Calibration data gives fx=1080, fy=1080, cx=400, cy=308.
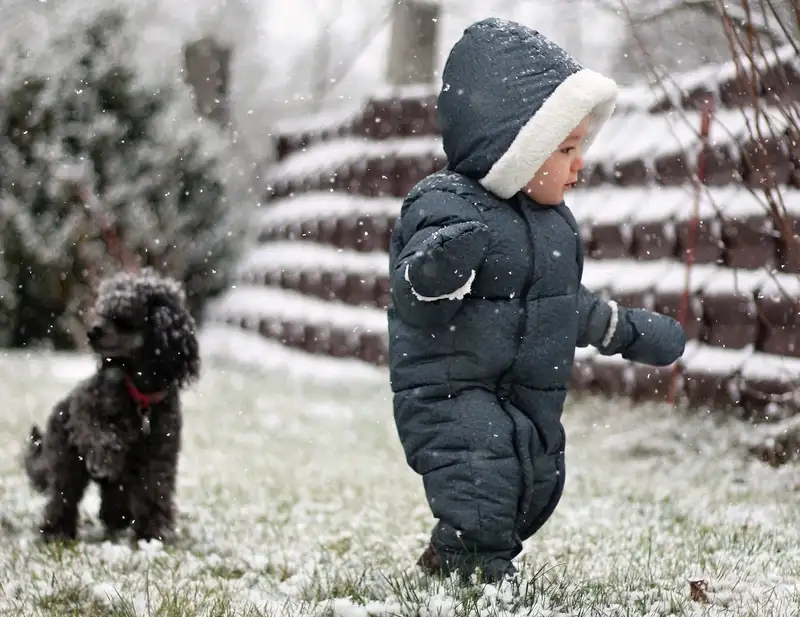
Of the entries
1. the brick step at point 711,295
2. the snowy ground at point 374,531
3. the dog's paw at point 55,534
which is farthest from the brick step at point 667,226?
the dog's paw at point 55,534

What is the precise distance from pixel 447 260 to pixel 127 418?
2348 mm

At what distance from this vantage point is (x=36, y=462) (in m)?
5.52

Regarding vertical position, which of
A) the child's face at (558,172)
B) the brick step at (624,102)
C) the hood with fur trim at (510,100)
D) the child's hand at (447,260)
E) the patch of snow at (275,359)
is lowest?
the patch of snow at (275,359)

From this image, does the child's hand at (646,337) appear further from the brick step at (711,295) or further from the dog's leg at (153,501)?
the dog's leg at (153,501)

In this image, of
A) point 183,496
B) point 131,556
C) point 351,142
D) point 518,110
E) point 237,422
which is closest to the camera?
point 518,110

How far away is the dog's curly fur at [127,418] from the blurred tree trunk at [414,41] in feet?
38.1

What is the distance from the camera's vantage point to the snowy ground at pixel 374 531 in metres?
3.58

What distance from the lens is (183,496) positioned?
6.77 m

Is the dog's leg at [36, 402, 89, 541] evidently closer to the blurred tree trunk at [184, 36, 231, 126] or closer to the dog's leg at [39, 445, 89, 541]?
the dog's leg at [39, 445, 89, 541]

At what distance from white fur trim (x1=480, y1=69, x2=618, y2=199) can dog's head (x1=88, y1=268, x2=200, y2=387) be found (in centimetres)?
209

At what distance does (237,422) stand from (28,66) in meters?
8.20

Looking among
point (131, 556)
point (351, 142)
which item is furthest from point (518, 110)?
point (351, 142)

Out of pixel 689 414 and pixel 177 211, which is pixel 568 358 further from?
pixel 177 211

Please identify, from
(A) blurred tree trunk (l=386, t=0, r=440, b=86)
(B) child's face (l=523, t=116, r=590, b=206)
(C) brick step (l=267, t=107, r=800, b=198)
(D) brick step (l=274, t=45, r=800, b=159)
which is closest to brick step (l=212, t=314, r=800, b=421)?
(C) brick step (l=267, t=107, r=800, b=198)
